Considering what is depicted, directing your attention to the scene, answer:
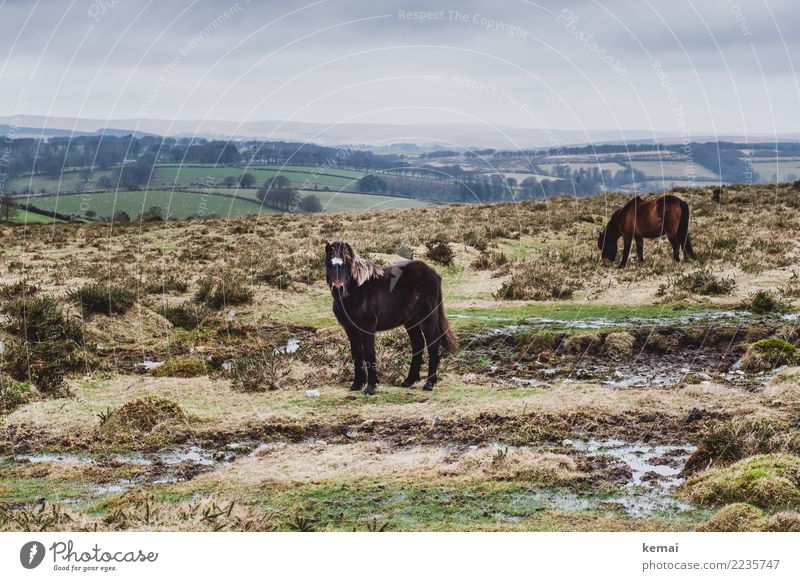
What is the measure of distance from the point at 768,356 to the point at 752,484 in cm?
556

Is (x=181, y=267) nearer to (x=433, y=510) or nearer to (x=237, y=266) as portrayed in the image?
(x=237, y=266)

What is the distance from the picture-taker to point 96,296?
17578 mm

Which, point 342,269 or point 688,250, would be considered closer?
point 342,269

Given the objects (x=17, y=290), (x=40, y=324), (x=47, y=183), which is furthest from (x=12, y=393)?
(x=47, y=183)

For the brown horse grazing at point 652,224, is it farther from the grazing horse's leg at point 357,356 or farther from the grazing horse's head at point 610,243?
the grazing horse's leg at point 357,356

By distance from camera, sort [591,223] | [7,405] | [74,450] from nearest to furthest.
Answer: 1. [74,450]
2. [7,405]
3. [591,223]

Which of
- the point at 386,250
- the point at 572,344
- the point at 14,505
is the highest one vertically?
the point at 386,250

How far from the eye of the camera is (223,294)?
19484mm

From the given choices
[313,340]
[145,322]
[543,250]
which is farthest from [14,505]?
[543,250]

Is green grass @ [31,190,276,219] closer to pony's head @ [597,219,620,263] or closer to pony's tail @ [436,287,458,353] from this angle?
pony's head @ [597,219,620,263]

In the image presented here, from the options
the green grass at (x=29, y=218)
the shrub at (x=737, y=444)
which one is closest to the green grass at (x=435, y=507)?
the shrub at (x=737, y=444)

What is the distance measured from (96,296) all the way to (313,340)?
5.53m

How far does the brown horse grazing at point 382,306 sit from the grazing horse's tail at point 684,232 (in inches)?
563

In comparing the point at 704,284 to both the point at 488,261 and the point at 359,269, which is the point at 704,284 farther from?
the point at 359,269
